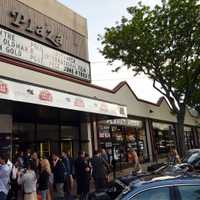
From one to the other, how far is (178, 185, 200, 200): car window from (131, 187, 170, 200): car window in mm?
187

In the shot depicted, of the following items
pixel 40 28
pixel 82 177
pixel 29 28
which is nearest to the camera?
pixel 82 177

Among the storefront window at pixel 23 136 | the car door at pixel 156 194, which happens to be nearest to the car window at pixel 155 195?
the car door at pixel 156 194

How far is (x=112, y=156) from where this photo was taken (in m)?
21.4

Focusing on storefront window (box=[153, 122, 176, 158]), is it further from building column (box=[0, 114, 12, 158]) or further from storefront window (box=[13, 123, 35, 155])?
building column (box=[0, 114, 12, 158])

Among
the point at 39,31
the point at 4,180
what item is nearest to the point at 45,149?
the point at 39,31

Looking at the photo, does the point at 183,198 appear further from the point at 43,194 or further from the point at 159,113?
the point at 159,113

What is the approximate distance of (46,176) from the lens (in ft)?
33.8

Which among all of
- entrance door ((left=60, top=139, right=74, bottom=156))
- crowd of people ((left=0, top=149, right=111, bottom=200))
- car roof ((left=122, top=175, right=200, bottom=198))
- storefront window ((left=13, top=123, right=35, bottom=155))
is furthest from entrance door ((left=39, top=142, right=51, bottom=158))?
car roof ((left=122, top=175, right=200, bottom=198))

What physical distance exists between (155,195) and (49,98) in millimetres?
7806

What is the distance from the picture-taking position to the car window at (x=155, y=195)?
4680 mm

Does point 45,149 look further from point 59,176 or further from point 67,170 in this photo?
point 59,176

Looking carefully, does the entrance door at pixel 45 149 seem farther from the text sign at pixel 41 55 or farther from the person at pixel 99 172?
the person at pixel 99 172

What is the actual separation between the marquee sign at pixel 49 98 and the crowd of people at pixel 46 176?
6.02ft

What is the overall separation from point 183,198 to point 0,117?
10587 millimetres
